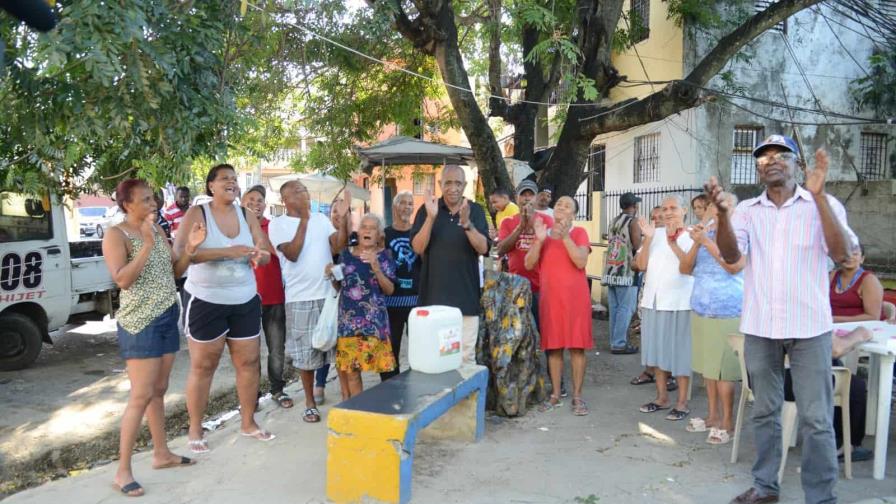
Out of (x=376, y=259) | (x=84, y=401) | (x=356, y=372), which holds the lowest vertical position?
(x=84, y=401)

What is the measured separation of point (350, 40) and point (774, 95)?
292 inches

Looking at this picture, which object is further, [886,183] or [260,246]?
[886,183]

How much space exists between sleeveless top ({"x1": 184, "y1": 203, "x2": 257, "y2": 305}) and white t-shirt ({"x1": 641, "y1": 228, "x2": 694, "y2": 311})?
3.27m

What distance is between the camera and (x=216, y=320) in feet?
15.5

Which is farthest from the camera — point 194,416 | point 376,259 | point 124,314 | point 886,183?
point 886,183

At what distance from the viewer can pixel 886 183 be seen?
11.5m

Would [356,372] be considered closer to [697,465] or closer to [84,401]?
[697,465]

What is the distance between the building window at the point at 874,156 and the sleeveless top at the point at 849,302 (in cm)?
975

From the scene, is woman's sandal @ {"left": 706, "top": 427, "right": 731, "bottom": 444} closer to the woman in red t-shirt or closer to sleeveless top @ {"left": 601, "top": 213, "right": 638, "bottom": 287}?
the woman in red t-shirt

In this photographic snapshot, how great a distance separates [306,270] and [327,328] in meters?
0.54

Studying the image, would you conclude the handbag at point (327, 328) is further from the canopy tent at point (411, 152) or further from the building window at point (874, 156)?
the building window at point (874, 156)

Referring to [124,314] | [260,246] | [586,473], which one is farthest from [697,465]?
[124,314]

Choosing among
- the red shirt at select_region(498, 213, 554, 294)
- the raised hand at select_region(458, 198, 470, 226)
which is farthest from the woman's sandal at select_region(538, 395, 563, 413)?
the raised hand at select_region(458, 198, 470, 226)

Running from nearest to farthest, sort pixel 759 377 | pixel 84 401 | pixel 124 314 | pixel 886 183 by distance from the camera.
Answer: pixel 759 377, pixel 124 314, pixel 84 401, pixel 886 183
